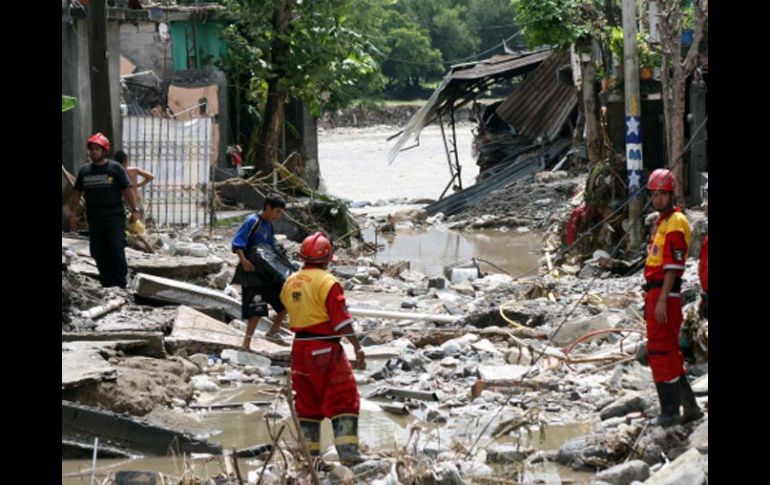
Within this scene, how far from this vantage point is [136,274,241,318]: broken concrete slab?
38.3 ft

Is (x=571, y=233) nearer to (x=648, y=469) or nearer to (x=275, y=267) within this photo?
(x=275, y=267)

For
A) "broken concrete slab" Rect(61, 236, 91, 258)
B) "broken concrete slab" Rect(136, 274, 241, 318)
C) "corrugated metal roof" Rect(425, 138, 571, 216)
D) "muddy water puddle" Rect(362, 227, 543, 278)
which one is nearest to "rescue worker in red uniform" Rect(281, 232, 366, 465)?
"broken concrete slab" Rect(136, 274, 241, 318)

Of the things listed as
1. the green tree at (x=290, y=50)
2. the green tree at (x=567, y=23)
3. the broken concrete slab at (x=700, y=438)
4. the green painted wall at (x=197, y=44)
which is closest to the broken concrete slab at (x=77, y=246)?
the broken concrete slab at (x=700, y=438)

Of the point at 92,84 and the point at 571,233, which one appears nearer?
the point at 92,84

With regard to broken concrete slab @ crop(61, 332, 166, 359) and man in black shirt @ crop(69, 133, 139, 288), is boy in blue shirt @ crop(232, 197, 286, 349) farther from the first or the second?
man in black shirt @ crop(69, 133, 139, 288)

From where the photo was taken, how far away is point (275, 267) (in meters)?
10.5

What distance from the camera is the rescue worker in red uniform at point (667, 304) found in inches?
288

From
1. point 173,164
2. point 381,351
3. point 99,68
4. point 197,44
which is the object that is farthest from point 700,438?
point 197,44

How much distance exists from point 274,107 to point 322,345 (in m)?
17.8

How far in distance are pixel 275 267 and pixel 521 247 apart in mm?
12650

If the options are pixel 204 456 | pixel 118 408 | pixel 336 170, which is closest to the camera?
pixel 204 456

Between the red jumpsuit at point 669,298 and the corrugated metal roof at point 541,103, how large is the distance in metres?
22.6

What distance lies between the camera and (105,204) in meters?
11.5
